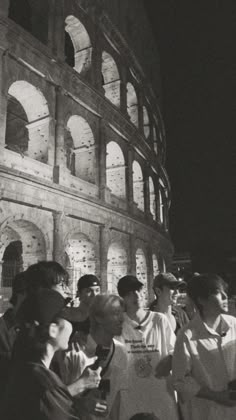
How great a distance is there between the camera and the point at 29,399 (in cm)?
155

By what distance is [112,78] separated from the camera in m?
16.4

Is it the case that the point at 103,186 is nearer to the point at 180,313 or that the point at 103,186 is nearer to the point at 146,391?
the point at 180,313

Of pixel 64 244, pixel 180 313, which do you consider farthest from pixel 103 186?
pixel 180 313

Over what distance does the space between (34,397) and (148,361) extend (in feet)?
4.73

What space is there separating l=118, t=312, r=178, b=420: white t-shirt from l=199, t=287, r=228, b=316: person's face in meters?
0.50

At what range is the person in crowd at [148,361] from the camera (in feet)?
8.75

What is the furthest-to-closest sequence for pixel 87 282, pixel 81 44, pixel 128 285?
1. pixel 81 44
2. pixel 87 282
3. pixel 128 285

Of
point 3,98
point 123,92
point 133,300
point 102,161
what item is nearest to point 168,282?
point 133,300

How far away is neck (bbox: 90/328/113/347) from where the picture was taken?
2.47 m

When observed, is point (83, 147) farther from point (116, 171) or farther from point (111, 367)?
point (111, 367)

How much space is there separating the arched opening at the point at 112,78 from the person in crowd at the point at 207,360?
14.8 m

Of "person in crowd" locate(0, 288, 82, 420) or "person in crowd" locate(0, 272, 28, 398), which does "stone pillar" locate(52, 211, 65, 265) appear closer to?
"person in crowd" locate(0, 272, 28, 398)

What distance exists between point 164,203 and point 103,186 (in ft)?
34.6

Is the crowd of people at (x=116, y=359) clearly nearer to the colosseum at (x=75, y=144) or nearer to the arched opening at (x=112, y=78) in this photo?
the colosseum at (x=75, y=144)
